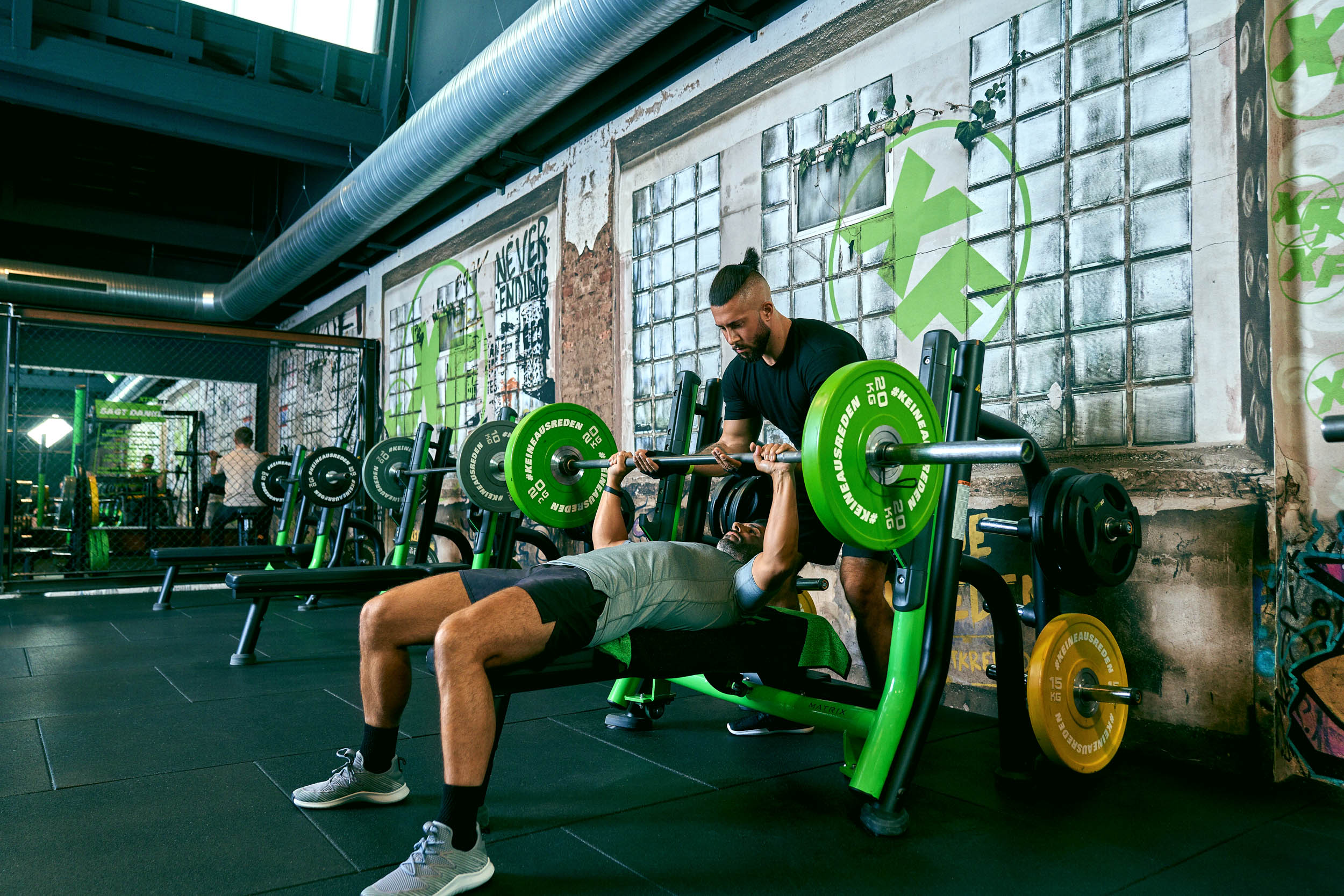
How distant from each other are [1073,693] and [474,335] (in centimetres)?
433

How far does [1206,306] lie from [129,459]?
1226 cm

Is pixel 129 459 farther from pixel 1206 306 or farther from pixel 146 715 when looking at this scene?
pixel 1206 306

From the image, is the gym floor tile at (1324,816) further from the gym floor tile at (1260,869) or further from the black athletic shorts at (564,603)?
the black athletic shorts at (564,603)

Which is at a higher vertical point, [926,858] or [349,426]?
[349,426]

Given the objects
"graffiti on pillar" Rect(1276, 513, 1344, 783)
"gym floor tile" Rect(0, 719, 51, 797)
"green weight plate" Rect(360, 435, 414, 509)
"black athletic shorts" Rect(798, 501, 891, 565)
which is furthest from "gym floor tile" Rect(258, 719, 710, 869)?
"green weight plate" Rect(360, 435, 414, 509)

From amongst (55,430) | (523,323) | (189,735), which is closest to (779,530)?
(189,735)

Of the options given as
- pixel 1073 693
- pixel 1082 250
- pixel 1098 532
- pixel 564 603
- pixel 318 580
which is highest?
pixel 1082 250

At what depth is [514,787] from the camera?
1908mm

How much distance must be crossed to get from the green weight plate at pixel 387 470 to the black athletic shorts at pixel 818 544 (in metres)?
2.85

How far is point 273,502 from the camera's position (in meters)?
5.58

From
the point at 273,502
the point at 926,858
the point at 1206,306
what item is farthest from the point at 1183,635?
the point at 273,502

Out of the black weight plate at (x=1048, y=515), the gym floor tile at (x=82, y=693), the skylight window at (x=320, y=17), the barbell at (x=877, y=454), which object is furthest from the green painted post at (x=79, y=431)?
the black weight plate at (x=1048, y=515)

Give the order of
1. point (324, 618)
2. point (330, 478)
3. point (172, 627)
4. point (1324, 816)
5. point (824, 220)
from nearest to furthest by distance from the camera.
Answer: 1. point (1324, 816)
2. point (824, 220)
3. point (172, 627)
4. point (324, 618)
5. point (330, 478)

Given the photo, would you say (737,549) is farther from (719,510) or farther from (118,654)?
(118,654)
